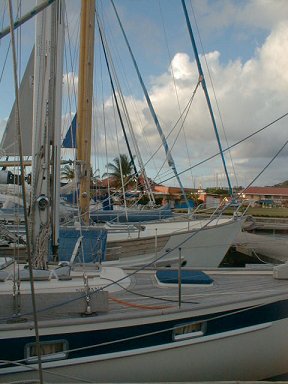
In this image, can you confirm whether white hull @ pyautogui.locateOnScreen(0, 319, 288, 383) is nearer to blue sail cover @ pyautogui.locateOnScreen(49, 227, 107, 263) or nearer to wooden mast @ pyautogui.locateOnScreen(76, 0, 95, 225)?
blue sail cover @ pyautogui.locateOnScreen(49, 227, 107, 263)

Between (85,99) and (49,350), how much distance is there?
792 cm

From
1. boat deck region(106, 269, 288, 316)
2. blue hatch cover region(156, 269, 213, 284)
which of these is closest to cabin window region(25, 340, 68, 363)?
boat deck region(106, 269, 288, 316)

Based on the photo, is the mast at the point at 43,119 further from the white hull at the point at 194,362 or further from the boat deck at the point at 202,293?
the white hull at the point at 194,362

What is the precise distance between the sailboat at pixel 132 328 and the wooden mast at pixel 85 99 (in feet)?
16.6

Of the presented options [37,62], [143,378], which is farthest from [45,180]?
[143,378]

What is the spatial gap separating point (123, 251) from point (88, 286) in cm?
615

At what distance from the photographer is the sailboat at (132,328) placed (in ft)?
14.6

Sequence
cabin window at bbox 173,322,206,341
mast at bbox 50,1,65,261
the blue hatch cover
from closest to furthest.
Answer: cabin window at bbox 173,322,206,341 → mast at bbox 50,1,65,261 → the blue hatch cover

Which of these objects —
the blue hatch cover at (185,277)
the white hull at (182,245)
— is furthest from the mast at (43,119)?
the white hull at (182,245)

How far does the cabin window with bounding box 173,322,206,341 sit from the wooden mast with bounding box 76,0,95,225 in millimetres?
6164

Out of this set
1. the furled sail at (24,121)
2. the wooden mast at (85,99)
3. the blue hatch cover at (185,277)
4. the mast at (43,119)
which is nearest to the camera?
the mast at (43,119)

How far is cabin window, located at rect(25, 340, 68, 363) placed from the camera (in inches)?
173

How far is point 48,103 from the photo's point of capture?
579cm

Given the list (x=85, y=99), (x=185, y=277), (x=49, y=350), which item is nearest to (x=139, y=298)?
(x=185, y=277)
